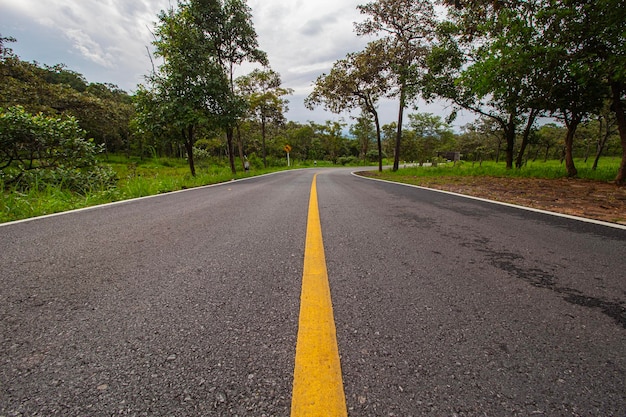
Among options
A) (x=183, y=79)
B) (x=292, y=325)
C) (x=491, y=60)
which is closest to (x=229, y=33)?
(x=183, y=79)

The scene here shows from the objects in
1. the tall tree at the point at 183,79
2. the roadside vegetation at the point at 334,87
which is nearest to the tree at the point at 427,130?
the roadside vegetation at the point at 334,87

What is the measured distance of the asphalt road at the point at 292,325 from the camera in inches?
31.4

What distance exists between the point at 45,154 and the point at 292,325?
29.2 feet

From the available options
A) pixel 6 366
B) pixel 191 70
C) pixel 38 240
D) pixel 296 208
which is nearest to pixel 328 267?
pixel 6 366

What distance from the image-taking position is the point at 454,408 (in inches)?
30.3

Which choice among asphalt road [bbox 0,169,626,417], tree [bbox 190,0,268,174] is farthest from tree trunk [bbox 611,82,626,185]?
tree [bbox 190,0,268,174]

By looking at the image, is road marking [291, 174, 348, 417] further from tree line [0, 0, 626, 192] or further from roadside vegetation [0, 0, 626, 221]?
tree line [0, 0, 626, 192]

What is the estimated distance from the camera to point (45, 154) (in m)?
6.44

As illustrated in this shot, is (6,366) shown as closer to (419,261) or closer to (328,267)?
(328,267)

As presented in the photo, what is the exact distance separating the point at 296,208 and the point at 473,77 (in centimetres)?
828

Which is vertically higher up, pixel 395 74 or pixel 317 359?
pixel 395 74

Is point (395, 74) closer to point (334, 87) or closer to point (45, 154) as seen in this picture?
point (334, 87)

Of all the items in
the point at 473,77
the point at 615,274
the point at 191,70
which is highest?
the point at 191,70

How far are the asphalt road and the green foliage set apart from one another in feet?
16.9
